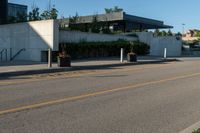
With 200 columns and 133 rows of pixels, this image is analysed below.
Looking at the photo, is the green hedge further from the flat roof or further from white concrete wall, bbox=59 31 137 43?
the flat roof

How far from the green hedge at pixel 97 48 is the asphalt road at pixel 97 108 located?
17.1m

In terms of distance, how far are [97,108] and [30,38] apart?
867 inches

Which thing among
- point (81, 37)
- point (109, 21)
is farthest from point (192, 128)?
point (109, 21)

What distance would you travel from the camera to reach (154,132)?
7.24 metres

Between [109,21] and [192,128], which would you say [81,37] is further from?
[192,128]

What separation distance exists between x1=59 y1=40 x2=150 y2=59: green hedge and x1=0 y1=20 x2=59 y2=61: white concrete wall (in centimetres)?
115

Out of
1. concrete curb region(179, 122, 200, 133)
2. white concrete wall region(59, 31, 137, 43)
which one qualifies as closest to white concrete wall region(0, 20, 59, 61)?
white concrete wall region(59, 31, 137, 43)

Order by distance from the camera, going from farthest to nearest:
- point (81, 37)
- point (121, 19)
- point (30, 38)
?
Result: point (121, 19), point (81, 37), point (30, 38)

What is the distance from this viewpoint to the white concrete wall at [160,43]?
43688mm

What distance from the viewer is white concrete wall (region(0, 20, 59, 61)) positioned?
28875mm

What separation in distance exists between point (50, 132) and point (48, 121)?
831 mm

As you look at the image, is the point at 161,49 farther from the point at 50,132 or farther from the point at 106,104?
the point at 50,132

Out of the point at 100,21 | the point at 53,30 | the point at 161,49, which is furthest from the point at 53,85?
the point at 100,21

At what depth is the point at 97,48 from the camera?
3478 centimetres
